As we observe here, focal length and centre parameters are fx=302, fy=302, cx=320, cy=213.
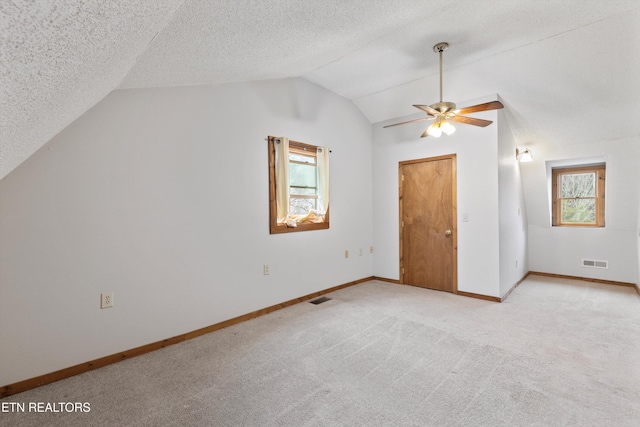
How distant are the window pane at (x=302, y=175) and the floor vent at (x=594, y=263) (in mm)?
4813

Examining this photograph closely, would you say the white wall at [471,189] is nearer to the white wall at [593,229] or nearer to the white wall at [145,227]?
the white wall at [593,229]

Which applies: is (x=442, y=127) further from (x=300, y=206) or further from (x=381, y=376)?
(x=381, y=376)

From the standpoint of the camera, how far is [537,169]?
16.7 ft

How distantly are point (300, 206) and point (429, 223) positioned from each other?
2059 millimetres

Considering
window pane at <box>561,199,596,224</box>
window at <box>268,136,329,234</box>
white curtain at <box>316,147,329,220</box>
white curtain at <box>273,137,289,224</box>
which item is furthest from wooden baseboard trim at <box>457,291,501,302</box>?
white curtain at <box>273,137,289,224</box>

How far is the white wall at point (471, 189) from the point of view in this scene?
13.3 ft

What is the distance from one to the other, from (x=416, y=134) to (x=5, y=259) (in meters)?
4.82

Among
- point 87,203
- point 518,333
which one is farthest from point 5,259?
point 518,333

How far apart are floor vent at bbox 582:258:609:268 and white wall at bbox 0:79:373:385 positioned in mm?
4775

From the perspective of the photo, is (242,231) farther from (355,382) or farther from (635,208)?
(635,208)

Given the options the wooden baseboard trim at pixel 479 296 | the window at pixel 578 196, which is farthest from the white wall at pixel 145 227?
the window at pixel 578 196

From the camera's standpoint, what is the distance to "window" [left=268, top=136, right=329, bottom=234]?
374cm

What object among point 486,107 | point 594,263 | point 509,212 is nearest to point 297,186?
point 486,107

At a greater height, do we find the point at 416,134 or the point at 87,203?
the point at 416,134
